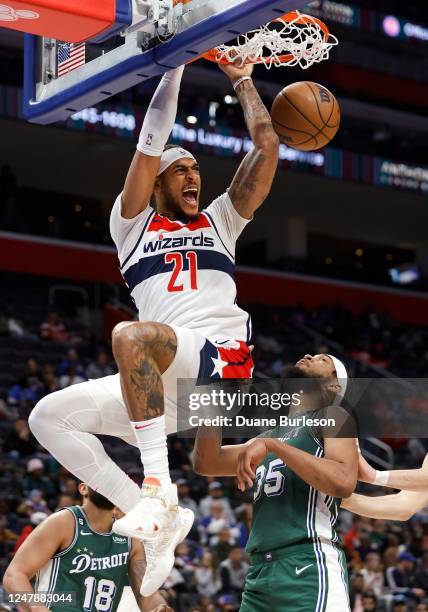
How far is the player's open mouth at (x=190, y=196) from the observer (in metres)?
5.38

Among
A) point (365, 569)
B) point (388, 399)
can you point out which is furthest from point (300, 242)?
point (365, 569)

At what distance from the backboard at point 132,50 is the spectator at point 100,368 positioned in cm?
1182

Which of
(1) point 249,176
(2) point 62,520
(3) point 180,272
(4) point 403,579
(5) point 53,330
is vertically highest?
(1) point 249,176

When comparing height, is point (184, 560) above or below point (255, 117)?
below

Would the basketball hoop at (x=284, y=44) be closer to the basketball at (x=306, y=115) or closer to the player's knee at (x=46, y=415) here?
the basketball at (x=306, y=115)

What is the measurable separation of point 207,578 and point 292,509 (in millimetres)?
6369

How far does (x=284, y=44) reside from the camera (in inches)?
216

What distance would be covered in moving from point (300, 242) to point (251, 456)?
73.8ft

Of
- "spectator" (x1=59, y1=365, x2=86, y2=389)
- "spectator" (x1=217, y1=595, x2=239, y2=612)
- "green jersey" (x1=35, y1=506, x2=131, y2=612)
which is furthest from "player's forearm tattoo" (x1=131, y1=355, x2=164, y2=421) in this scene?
"spectator" (x1=59, y1=365, x2=86, y2=389)

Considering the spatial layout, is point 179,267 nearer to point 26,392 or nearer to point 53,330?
point 26,392

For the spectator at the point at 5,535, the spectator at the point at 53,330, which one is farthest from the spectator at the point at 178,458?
the spectator at the point at 53,330

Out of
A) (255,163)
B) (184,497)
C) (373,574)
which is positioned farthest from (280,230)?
(255,163)

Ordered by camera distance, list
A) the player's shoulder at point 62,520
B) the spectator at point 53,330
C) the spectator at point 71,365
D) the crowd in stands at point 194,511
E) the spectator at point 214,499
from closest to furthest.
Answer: the player's shoulder at point 62,520 < the crowd in stands at point 194,511 < the spectator at point 214,499 < the spectator at point 71,365 < the spectator at point 53,330

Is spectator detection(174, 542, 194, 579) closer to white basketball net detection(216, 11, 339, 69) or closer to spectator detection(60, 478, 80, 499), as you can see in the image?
spectator detection(60, 478, 80, 499)
